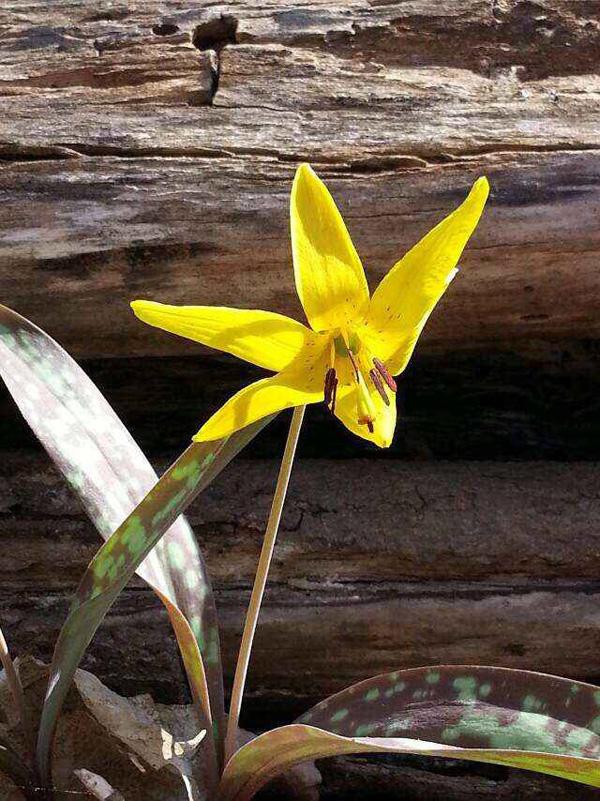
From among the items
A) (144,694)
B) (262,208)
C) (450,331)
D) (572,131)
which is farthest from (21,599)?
(572,131)

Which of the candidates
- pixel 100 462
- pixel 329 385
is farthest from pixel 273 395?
pixel 100 462

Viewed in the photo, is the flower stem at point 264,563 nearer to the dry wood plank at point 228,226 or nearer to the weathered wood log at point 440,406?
the dry wood plank at point 228,226

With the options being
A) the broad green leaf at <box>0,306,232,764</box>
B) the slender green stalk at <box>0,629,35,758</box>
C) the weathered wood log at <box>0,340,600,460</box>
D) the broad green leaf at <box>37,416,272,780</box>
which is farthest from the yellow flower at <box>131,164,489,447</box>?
the weathered wood log at <box>0,340,600,460</box>

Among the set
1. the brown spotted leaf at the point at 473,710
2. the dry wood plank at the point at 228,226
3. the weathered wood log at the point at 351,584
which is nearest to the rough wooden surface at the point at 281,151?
the dry wood plank at the point at 228,226

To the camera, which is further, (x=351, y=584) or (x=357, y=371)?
(x=351, y=584)

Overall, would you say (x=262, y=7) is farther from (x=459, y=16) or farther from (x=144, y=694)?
(x=144, y=694)

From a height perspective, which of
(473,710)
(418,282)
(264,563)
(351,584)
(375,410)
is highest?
(418,282)

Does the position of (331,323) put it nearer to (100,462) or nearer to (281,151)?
(100,462)
